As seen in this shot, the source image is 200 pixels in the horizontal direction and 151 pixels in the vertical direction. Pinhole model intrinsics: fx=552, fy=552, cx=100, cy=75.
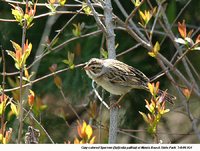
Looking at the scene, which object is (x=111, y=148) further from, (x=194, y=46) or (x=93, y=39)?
(x=93, y=39)

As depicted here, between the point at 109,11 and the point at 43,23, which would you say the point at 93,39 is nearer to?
the point at 43,23

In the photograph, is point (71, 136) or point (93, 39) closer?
point (93, 39)

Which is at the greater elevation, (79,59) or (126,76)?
(79,59)

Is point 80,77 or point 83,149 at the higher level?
point 80,77

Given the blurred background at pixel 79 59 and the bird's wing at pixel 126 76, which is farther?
the blurred background at pixel 79 59

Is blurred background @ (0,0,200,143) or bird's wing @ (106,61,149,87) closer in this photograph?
bird's wing @ (106,61,149,87)

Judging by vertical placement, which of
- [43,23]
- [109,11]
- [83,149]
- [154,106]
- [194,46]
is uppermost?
[43,23]

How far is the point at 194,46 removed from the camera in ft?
6.36

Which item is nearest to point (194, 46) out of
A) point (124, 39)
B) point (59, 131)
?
point (124, 39)

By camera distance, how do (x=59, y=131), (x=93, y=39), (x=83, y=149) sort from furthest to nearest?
1. (x=59, y=131)
2. (x=93, y=39)
3. (x=83, y=149)

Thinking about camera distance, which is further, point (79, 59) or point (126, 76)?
point (79, 59)

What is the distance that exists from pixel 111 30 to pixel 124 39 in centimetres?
121

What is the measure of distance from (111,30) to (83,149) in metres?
0.57

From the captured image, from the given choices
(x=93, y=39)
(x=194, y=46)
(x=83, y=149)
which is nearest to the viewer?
(x=83, y=149)
